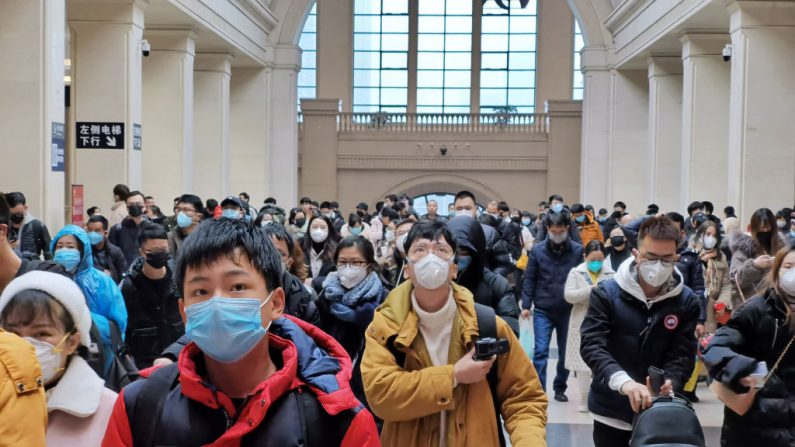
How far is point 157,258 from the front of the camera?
6.57 metres

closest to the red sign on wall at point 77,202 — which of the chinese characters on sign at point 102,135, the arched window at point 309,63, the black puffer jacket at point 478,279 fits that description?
the chinese characters on sign at point 102,135

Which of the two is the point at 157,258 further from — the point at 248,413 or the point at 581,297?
the point at 248,413

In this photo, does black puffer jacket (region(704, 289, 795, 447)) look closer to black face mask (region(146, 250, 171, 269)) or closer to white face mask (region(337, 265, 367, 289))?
white face mask (region(337, 265, 367, 289))

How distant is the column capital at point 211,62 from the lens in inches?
891

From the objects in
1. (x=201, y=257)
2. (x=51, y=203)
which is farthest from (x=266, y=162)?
(x=201, y=257)

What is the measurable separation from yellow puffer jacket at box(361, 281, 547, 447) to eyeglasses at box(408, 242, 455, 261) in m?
0.17

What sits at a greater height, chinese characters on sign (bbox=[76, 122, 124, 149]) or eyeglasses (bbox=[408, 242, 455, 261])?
chinese characters on sign (bbox=[76, 122, 124, 149])

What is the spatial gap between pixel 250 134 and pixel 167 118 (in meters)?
7.90

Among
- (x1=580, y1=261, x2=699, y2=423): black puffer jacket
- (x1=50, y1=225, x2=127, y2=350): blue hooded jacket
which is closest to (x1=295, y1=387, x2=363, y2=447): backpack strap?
(x1=580, y1=261, x2=699, y2=423): black puffer jacket

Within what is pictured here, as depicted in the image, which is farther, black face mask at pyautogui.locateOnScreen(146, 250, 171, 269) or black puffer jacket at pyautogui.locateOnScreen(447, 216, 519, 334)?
black face mask at pyautogui.locateOnScreen(146, 250, 171, 269)

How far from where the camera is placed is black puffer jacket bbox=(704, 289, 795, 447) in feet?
13.1

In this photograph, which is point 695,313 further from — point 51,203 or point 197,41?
point 197,41

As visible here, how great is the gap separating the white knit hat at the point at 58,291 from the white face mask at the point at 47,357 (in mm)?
131

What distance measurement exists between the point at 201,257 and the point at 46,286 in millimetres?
1311
